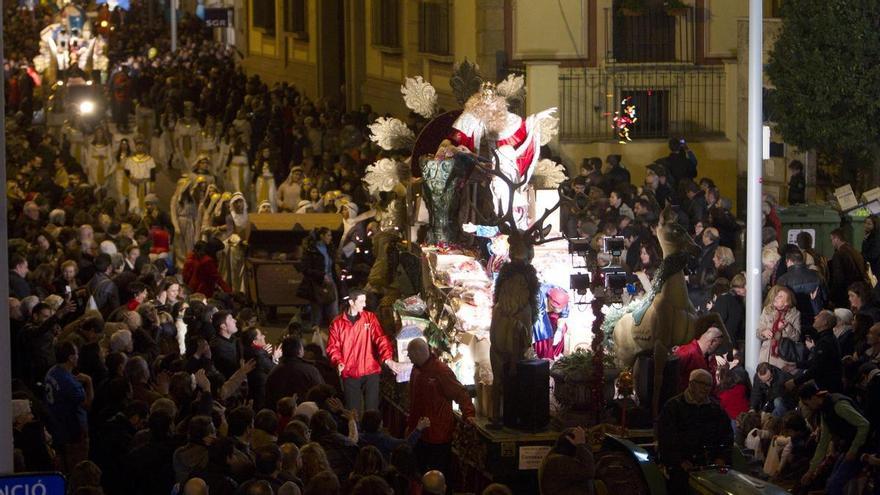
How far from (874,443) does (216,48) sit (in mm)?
38641

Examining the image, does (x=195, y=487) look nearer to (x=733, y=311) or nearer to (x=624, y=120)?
(x=733, y=311)

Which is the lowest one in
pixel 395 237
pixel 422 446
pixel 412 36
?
pixel 422 446

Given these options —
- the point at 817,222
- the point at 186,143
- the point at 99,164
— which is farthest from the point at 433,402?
the point at 186,143

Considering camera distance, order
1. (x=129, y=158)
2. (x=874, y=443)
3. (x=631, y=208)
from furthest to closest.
Answer: (x=129, y=158) → (x=631, y=208) → (x=874, y=443)

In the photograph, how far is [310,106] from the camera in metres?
36.4

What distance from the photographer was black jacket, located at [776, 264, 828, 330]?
Answer: 20.2m

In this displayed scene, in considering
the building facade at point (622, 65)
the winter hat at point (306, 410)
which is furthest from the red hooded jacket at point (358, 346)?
the building facade at point (622, 65)

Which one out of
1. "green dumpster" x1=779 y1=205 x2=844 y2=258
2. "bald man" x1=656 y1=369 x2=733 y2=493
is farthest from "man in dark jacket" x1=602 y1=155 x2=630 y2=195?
"bald man" x1=656 y1=369 x2=733 y2=493

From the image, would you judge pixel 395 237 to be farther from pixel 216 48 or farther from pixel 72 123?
pixel 216 48

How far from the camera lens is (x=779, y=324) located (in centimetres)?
1831

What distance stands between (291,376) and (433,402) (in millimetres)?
1240

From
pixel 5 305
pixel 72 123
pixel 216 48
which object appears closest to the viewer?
pixel 5 305

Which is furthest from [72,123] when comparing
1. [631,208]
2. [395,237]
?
[395,237]

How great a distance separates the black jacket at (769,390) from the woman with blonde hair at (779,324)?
9.6 inches
